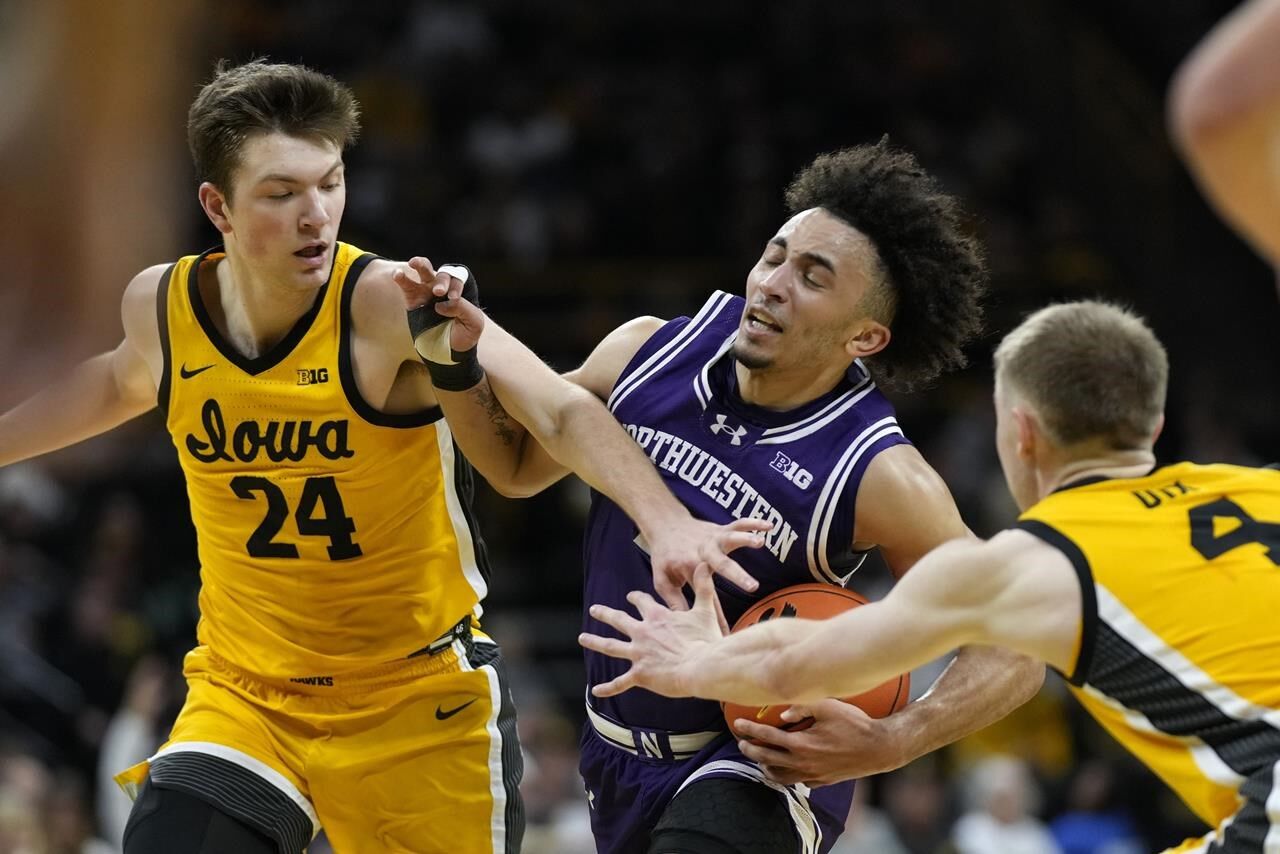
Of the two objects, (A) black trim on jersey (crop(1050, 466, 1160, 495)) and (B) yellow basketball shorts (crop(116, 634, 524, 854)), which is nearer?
(A) black trim on jersey (crop(1050, 466, 1160, 495))

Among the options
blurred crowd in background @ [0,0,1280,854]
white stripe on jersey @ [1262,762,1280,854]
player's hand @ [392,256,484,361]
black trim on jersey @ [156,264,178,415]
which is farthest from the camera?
blurred crowd in background @ [0,0,1280,854]

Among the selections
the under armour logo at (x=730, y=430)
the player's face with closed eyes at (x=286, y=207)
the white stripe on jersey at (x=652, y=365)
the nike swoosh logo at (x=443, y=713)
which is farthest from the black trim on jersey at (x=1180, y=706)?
the player's face with closed eyes at (x=286, y=207)

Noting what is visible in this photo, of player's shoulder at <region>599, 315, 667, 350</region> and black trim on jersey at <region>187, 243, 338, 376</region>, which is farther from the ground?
black trim on jersey at <region>187, 243, 338, 376</region>

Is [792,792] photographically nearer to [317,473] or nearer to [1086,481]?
[1086,481]

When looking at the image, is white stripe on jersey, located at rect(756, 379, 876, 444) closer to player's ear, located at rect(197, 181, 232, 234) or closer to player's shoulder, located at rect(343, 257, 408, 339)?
player's shoulder, located at rect(343, 257, 408, 339)

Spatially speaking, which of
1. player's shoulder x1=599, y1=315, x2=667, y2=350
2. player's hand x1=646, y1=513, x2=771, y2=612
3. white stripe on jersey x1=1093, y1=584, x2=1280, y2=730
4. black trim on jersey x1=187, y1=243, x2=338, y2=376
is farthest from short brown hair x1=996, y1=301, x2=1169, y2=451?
black trim on jersey x1=187, y1=243, x2=338, y2=376

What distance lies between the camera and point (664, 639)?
399 cm

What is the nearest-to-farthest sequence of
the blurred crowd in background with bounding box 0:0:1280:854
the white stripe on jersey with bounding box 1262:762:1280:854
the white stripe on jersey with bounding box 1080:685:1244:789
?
1. the white stripe on jersey with bounding box 1262:762:1280:854
2. the white stripe on jersey with bounding box 1080:685:1244:789
3. the blurred crowd in background with bounding box 0:0:1280:854

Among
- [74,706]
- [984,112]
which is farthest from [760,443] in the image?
[984,112]

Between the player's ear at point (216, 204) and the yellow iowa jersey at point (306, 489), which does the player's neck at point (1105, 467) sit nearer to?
the yellow iowa jersey at point (306, 489)

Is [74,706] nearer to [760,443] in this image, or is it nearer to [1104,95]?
[760,443]

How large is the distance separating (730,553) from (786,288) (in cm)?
75

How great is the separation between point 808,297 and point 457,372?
39.0 inches

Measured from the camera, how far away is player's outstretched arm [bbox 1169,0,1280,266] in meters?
1.36
